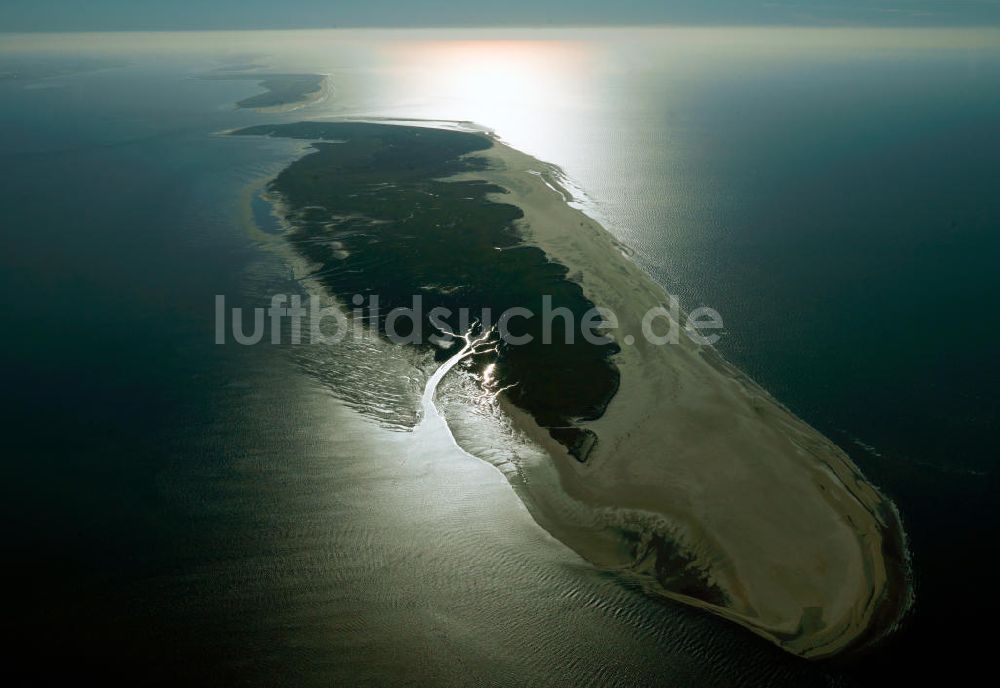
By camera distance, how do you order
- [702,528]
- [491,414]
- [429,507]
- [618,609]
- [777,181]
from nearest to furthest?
[618,609]
[702,528]
[429,507]
[491,414]
[777,181]

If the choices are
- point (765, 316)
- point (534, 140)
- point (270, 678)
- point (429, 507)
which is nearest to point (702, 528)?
point (429, 507)

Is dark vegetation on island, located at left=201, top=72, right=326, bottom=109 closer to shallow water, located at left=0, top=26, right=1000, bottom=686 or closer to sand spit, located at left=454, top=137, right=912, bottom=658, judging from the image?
shallow water, located at left=0, top=26, right=1000, bottom=686

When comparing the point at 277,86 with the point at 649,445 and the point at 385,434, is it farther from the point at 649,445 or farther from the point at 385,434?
the point at 649,445

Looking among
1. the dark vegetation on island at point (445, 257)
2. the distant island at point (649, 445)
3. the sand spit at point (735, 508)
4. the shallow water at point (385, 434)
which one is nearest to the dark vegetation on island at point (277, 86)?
the dark vegetation on island at point (445, 257)

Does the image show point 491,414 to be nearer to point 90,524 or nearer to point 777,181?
point 90,524

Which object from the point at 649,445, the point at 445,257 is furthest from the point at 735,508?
the point at 445,257

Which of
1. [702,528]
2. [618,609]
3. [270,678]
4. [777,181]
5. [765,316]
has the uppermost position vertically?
[777,181]

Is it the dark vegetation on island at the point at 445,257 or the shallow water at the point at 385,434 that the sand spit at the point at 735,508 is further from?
the dark vegetation on island at the point at 445,257
